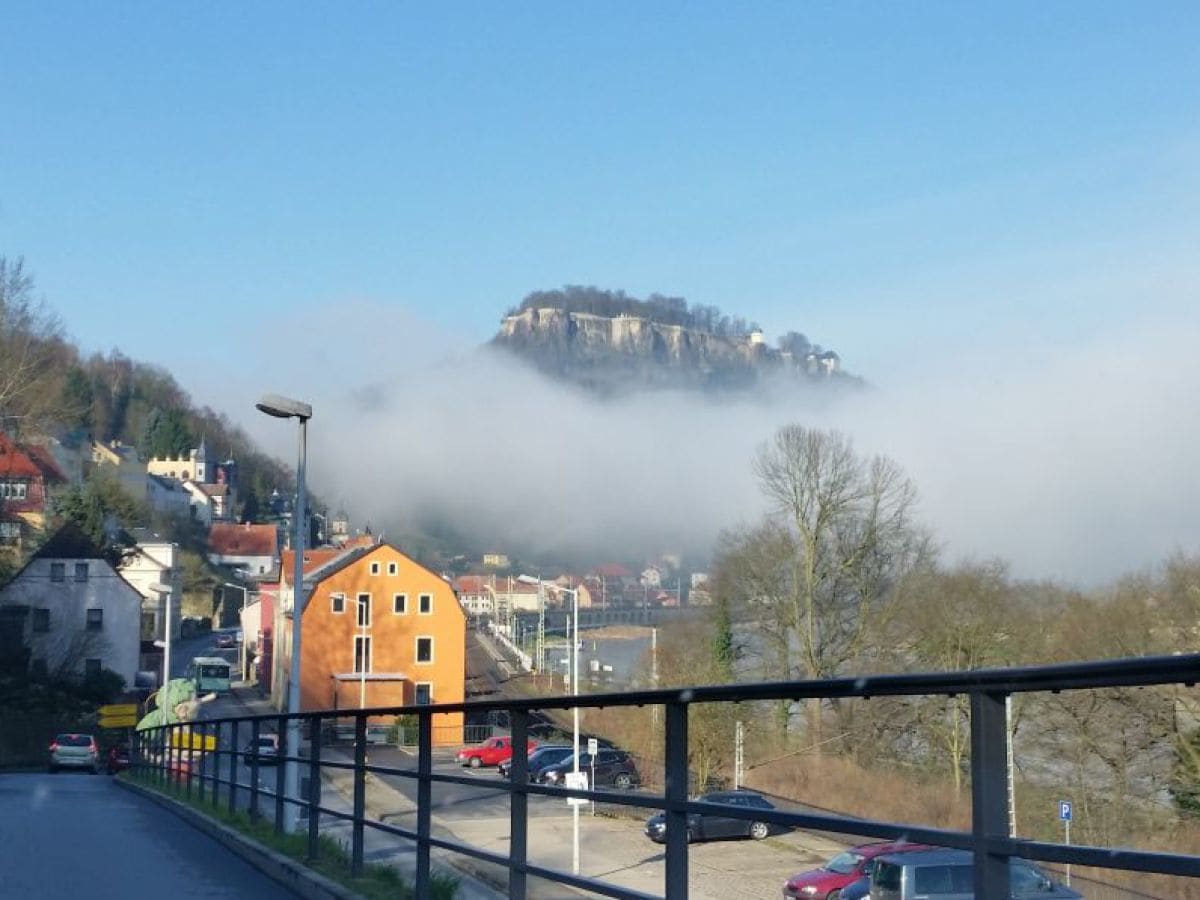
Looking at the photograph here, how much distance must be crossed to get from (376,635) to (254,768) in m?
45.0

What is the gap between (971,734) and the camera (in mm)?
3838

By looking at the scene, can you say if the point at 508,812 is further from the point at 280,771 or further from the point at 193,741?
the point at 193,741

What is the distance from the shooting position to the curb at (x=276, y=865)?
32.4 ft

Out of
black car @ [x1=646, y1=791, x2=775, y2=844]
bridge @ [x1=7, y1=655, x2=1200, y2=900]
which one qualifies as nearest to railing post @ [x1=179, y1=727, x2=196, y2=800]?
bridge @ [x1=7, y1=655, x2=1200, y2=900]

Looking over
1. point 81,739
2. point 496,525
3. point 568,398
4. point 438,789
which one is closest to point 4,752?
point 81,739

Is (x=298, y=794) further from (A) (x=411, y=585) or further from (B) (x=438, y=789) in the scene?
(A) (x=411, y=585)

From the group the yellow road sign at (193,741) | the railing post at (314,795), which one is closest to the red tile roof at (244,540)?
the yellow road sign at (193,741)

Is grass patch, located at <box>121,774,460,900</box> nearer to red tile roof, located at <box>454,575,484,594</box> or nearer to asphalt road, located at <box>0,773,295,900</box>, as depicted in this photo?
asphalt road, located at <box>0,773,295,900</box>

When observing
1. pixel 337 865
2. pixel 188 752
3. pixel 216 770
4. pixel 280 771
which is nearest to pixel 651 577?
pixel 188 752

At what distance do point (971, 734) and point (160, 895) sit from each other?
8.09m

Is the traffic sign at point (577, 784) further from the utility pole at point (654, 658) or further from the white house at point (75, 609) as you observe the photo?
the white house at point (75, 609)

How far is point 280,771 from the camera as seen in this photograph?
13.8 m

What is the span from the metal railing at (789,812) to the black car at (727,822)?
0.02m

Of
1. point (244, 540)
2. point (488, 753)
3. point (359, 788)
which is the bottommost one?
point (359, 788)
